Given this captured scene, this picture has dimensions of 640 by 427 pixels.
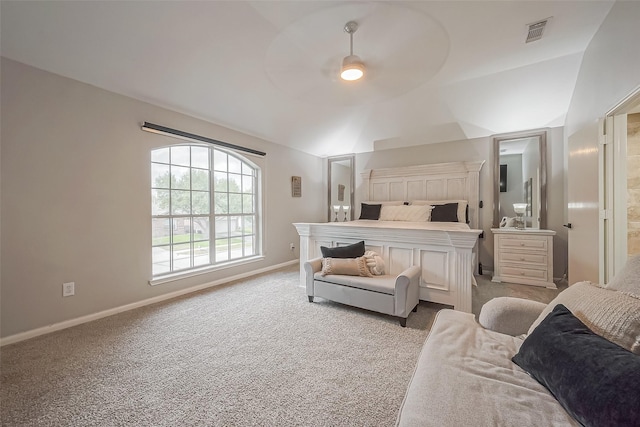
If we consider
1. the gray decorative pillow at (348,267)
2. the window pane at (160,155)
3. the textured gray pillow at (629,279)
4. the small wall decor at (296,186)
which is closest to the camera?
the textured gray pillow at (629,279)

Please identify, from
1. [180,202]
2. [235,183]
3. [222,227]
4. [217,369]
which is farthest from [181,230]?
[217,369]

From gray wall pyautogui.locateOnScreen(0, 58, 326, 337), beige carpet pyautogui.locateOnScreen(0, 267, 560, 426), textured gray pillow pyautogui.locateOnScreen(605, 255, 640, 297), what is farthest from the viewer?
gray wall pyautogui.locateOnScreen(0, 58, 326, 337)

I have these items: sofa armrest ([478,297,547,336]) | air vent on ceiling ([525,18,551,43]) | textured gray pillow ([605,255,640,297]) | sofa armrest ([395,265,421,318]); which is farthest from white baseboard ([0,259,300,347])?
air vent on ceiling ([525,18,551,43])

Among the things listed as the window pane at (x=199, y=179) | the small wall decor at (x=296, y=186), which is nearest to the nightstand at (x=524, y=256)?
the small wall decor at (x=296, y=186)

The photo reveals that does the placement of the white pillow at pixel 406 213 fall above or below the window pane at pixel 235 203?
below

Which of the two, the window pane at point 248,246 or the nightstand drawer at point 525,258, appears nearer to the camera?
the nightstand drawer at point 525,258

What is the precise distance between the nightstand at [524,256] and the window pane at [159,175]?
15.9 feet

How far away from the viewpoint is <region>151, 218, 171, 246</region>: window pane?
10.4ft

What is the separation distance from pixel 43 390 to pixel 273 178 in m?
3.68

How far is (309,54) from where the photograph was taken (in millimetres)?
2848

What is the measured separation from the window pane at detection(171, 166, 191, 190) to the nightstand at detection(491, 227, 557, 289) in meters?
4.66

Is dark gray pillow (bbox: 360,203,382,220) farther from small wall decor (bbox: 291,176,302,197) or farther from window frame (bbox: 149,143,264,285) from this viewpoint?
window frame (bbox: 149,143,264,285)

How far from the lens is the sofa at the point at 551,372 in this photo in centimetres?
77

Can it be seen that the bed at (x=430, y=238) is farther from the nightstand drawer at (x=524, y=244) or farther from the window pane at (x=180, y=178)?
the window pane at (x=180, y=178)
